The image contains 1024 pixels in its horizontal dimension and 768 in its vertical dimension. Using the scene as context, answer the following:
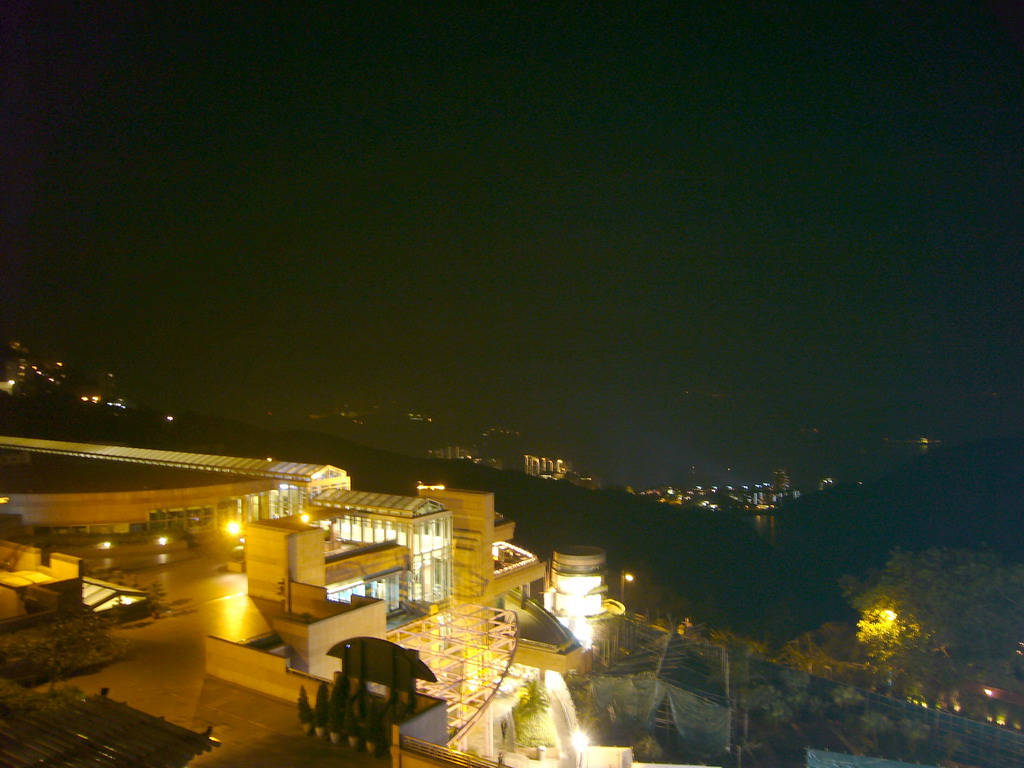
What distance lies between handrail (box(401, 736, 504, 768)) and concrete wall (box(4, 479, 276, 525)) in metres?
15.2

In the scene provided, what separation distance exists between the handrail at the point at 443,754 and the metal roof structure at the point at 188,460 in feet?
44.5

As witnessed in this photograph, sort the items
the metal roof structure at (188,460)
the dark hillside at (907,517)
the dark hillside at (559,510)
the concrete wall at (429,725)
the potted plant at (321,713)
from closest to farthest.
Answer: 1. the concrete wall at (429,725)
2. the potted plant at (321,713)
3. the metal roof structure at (188,460)
4. the dark hillside at (559,510)
5. the dark hillside at (907,517)

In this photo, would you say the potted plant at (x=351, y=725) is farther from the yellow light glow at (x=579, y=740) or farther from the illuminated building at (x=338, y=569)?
the yellow light glow at (x=579, y=740)

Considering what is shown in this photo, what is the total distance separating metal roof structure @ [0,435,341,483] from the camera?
1941 cm

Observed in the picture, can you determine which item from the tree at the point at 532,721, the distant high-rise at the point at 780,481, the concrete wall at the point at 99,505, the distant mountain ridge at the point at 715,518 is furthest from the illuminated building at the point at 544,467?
the tree at the point at 532,721

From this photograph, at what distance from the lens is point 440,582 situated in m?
15.8

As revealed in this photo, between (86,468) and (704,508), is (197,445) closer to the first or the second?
(86,468)

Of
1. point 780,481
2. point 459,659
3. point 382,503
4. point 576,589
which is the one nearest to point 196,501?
point 382,503

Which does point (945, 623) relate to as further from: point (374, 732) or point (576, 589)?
point (374, 732)

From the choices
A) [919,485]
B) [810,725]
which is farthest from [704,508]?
[810,725]

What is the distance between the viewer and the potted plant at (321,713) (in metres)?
6.65

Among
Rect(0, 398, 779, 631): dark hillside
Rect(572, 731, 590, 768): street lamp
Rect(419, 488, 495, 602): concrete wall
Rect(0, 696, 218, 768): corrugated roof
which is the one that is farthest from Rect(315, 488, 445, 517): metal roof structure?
Rect(0, 398, 779, 631): dark hillside

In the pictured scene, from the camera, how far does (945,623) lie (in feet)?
74.5

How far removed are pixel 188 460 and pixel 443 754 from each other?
825 inches
